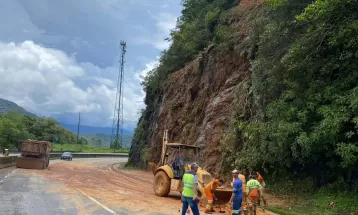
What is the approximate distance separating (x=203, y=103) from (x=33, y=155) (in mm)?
15218

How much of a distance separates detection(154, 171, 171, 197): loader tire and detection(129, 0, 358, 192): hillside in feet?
12.8

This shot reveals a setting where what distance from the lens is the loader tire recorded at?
17719 millimetres

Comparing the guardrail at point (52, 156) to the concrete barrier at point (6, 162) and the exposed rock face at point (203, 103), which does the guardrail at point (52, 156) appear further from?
the exposed rock face at point (203, 103)

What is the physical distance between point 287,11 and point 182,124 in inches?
613

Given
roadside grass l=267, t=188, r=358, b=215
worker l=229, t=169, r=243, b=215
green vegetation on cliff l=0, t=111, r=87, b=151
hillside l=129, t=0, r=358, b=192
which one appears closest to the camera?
worker l=229, t=169, r=243, b=215

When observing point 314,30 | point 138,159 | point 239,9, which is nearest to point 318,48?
point 314,30

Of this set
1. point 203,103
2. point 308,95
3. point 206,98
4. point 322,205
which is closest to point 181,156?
point 308,95

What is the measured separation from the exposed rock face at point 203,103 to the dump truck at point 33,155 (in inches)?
390

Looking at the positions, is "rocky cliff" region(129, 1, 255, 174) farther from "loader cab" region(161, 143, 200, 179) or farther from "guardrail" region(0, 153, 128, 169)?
"guardrail" region(0, 153, 128, 169)

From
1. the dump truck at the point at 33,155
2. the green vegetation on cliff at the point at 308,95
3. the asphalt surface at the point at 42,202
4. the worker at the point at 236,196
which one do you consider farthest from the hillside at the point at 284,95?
the dump truck at the point at 33,155

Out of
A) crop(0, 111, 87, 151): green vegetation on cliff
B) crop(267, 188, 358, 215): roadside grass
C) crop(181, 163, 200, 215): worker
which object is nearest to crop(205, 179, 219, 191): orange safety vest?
crop(267, 188, 358, 215): roadside grass

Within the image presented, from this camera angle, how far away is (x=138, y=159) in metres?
44.0

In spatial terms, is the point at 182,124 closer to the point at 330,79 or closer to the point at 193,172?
the point at 330,79

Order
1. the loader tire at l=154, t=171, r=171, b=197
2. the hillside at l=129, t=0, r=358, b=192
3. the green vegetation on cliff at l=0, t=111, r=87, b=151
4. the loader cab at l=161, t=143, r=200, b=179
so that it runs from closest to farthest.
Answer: the hillside at l=129, t=0, r=358, b=192, the loader tire at l=154, t=171, r=171, b=197, the loader cab at l=161, t=143, r=200, b=179, the green vegetation on cliff at l=0, t=111, r=87, b=151
